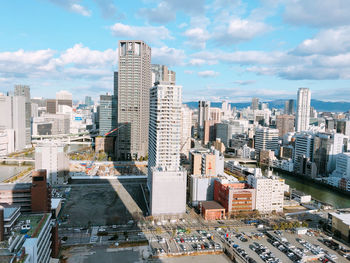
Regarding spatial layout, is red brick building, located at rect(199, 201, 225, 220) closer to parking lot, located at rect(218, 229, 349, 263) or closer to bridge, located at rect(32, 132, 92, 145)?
parking lot, located at rect(218, 229, 349, 263)

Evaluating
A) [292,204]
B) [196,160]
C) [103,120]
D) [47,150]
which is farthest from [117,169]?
[292,204]

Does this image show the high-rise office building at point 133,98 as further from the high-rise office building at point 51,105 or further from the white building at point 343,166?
the high-rise office building at point 51,105

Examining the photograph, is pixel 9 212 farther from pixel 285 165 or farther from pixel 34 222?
pixel 285 165

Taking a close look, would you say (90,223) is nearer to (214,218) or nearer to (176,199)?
(176,199)

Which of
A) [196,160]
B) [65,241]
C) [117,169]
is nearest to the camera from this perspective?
[65,241]

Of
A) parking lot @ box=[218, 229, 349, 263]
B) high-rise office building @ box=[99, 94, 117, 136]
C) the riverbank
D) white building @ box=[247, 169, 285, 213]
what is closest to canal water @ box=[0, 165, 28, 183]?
high-rise office building @ box=[99, 94, 117, 136]

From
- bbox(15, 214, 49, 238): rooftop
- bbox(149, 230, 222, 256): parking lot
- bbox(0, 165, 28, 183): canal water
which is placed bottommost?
bbox(149, 230, 222, 256): parking lot
